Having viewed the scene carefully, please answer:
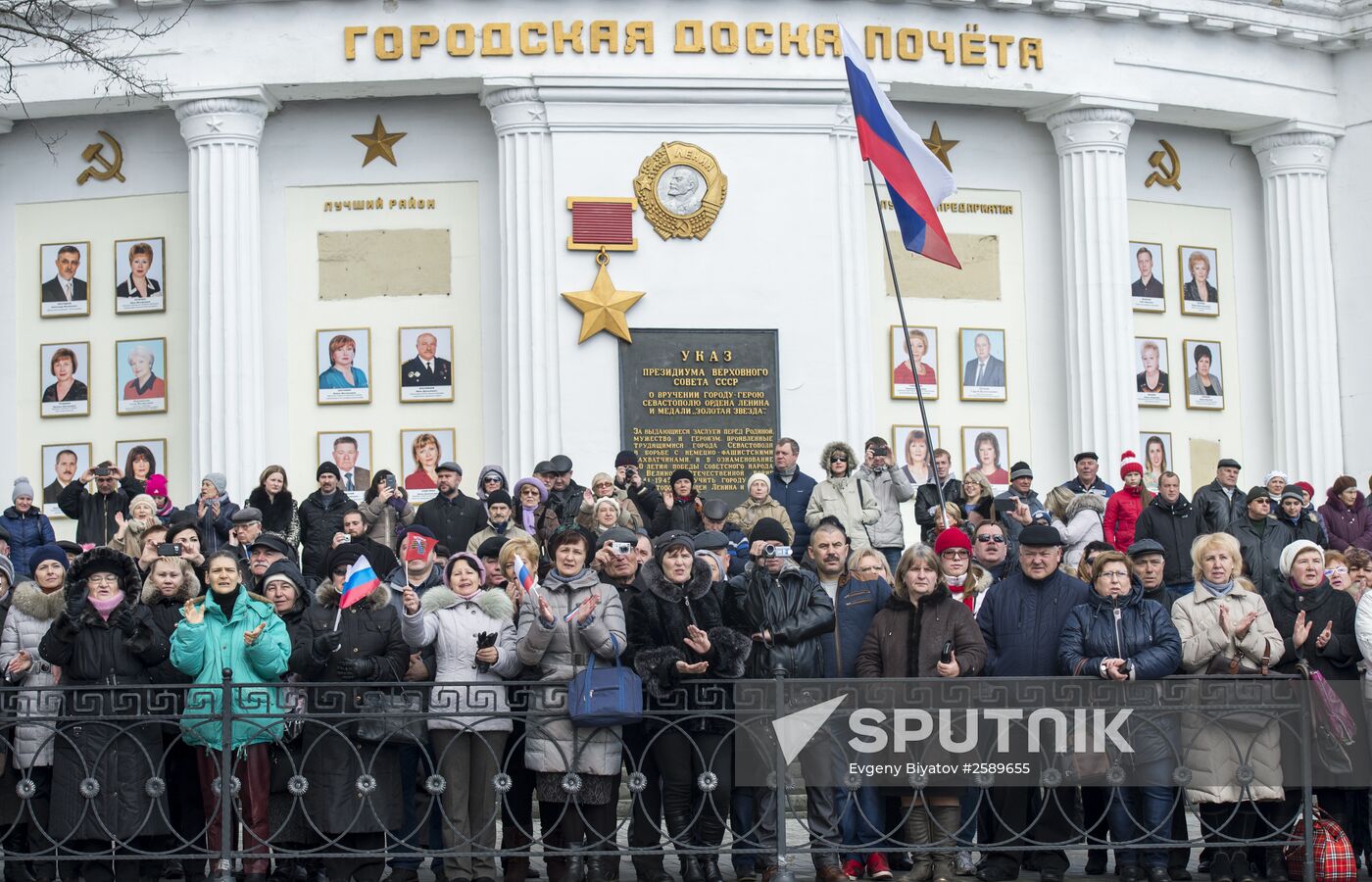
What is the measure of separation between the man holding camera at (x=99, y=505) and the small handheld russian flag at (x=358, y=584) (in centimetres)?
655

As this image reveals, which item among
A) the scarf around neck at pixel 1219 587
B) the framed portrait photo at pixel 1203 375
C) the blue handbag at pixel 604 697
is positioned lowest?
the blue handbag at pixel 604 697

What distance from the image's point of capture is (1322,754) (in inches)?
453

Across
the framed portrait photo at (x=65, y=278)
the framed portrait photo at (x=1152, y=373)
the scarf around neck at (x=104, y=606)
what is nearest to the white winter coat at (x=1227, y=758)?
the scarf around neck at (x=104, y=606)

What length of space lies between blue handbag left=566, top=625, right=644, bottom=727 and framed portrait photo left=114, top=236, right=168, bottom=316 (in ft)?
39.7

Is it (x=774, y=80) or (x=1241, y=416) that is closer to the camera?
(x=774, y=80)

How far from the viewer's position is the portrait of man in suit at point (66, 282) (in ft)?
72.1

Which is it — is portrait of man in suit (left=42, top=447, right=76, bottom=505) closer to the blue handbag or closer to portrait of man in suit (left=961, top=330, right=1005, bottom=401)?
portrait of man in suit (left=961, top=330, right=1005, bottom=401)

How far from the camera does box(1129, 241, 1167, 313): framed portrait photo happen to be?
2327cm

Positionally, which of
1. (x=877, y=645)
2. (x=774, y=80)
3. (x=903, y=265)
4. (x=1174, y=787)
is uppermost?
(x=774, y=80)

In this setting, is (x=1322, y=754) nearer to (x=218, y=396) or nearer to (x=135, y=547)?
(x=135, y=547)

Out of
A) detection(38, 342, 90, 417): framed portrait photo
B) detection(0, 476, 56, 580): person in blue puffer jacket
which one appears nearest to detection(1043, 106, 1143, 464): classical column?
detection(38, 342, 90, 417): framed portrait photo

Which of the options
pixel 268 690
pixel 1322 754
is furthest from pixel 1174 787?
pixel 268 690

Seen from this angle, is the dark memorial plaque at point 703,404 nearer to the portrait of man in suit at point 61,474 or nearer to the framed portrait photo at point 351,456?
the framed portrait photo at point 351,456

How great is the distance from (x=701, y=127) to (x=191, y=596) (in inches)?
416
